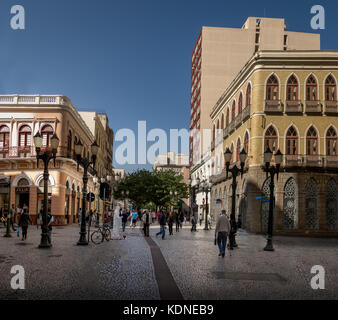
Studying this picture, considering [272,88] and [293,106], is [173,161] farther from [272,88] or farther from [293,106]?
[293,106]

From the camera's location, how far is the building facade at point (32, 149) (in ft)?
118

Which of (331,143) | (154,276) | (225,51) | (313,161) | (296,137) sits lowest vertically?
(154,276)

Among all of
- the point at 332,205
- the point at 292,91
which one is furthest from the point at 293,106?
the point at 332,205

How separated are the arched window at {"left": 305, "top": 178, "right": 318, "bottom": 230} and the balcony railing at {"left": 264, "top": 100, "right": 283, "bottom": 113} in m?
5.64

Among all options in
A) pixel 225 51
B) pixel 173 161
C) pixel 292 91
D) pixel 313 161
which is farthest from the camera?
pixel 173 161

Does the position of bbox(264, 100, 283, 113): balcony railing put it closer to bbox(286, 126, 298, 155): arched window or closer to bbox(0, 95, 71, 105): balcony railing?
bbox(286, 126, 298, 155): arched window

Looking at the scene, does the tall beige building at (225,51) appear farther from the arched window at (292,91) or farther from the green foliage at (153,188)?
the arched window at (292,91)

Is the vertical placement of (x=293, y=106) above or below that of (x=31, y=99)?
below

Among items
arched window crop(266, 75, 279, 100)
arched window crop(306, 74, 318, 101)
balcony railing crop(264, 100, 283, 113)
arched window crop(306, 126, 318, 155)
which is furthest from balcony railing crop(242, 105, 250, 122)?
arched window crop(306, 126, 318, 155)

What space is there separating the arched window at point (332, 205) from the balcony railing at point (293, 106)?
18.4 feet

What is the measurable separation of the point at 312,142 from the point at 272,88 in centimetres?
498

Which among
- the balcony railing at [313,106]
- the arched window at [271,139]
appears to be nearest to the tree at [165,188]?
the arched window at [271,139]

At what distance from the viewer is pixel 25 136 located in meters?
37.0

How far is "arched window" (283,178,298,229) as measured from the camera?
30125 mm
